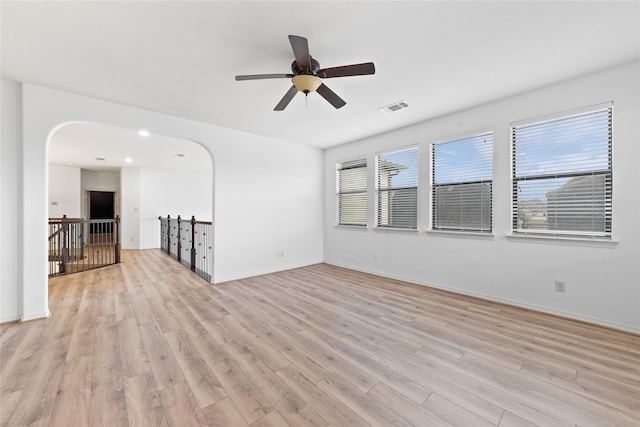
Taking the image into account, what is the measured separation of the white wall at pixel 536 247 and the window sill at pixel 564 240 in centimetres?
1

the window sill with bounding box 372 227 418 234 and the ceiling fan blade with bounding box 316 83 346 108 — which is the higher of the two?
the ceiling fan blade with bounding box 316 83 346 108

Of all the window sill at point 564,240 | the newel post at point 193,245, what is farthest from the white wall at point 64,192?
the window sill at point 564,240

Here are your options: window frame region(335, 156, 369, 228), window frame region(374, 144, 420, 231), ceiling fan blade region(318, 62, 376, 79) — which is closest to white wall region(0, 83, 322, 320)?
window frame region(335, 156, 369, 228)

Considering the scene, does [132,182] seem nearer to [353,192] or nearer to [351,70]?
[353,192]

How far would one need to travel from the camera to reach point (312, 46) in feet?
7.25

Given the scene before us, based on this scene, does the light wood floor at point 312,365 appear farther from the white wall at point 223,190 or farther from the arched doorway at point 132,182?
the arched doorway at point 132,182

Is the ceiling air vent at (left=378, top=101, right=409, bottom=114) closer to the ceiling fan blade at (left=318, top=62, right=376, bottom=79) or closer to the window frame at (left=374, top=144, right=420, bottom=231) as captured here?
the window frame at (left=374, top=144, right=420, bottom=231)

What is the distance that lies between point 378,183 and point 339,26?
3205 millimetres

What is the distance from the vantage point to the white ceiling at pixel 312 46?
1.83 meters

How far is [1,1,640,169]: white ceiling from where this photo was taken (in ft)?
6.01

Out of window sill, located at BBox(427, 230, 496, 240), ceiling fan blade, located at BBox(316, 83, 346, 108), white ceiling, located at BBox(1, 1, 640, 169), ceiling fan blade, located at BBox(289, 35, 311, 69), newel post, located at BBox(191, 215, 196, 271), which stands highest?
white ceiling, located at BBox(1, 1, 640, 169)

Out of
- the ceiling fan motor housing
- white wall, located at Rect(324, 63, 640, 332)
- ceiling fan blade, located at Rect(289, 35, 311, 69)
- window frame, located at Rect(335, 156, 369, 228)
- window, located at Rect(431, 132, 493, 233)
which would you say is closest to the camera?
ceiling fan blade, located at Rect(289, 35, 311, 69)

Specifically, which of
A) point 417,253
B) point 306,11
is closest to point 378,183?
point 417,253

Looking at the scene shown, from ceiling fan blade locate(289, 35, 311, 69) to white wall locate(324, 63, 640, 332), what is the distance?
2.75 meters
